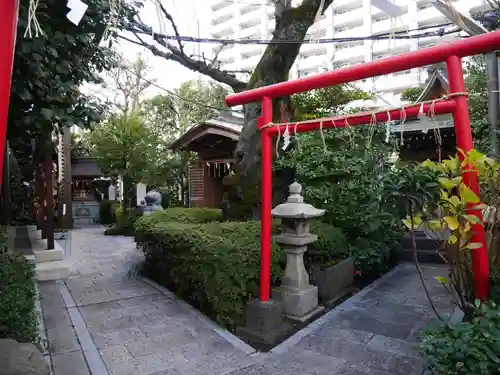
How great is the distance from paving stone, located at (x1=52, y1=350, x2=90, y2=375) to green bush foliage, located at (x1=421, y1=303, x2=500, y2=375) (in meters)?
3.30

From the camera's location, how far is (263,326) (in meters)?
4.71

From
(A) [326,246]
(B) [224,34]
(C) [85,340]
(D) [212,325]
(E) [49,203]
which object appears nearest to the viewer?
(C) [85,340]

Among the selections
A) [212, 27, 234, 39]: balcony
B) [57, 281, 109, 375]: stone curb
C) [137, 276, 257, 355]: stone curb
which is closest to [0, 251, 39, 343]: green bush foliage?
[57, 281, 109, 375]: stone curb

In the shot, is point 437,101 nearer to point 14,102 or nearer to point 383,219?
point 383,219

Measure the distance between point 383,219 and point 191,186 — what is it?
14614mm

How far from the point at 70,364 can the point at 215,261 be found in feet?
6.44

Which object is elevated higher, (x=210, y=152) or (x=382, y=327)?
(x=210, y=152)

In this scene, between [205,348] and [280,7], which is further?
[280,7]

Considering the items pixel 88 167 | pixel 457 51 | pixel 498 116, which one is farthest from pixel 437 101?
pixel 88 167

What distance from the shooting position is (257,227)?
6160 mm

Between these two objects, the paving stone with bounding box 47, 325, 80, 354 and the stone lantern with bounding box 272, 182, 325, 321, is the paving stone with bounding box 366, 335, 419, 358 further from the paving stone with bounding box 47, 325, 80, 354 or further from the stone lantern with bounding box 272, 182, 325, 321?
the paving stone with bounding box 47, 325, 80, 354

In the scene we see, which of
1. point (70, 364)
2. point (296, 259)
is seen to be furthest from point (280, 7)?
point (70, 364)

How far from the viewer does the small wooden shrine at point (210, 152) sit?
42.4 ft

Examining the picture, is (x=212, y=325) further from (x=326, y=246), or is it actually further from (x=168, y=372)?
(x=326, y=246)
